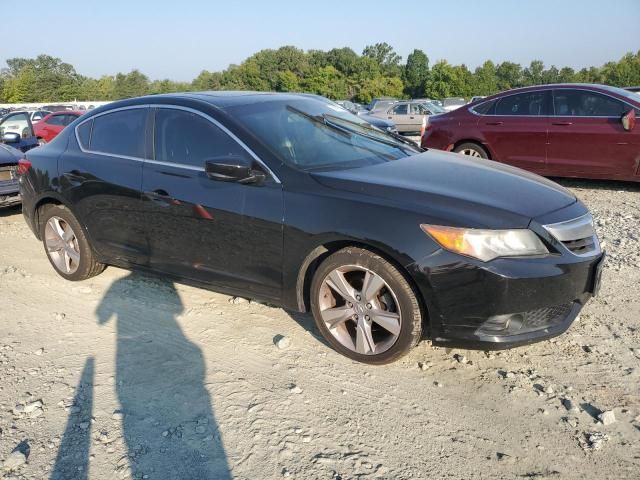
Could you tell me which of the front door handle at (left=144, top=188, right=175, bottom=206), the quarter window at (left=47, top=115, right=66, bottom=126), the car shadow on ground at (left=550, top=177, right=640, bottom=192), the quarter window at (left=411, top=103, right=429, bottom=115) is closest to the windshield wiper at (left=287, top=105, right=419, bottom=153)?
the front door handle at (left=144, top=188, right=175, bottom=206)

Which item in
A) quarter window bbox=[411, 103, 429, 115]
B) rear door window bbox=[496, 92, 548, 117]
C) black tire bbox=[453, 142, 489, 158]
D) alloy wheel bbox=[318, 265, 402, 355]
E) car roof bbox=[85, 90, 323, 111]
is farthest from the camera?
quarter window bbox=[411, 103, 429, 115]

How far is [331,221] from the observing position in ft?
9.70

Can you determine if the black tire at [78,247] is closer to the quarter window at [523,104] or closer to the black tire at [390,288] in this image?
the black tire at [390,288]

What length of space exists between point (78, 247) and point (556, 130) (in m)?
6.42

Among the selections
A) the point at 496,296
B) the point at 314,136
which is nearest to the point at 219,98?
the point at 314,136

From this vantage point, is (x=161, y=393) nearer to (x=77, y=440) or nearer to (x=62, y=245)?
(x=77, y=440)

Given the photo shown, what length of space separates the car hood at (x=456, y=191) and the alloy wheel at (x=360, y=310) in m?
0.48

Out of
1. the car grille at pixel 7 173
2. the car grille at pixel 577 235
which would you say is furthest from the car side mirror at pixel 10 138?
the car grille at pixel 577 235

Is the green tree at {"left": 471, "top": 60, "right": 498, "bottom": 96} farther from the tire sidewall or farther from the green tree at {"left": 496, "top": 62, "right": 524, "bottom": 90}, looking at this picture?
the tire sidewall

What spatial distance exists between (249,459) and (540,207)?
210 cm

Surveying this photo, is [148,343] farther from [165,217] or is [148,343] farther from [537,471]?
[537,471]

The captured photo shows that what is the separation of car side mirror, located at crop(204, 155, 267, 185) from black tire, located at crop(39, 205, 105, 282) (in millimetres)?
1759

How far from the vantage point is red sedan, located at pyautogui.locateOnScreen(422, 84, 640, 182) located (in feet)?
22.6

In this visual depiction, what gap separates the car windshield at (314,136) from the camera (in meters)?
3.38
